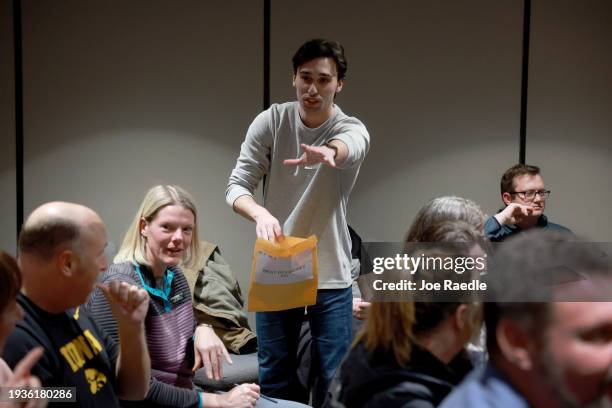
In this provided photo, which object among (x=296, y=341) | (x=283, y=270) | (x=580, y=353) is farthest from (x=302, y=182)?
(x=580, y=353)

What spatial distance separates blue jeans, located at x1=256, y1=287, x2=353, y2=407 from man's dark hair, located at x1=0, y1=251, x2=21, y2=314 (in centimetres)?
108

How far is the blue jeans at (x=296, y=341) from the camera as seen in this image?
1.99 m

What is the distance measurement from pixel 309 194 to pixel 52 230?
89 cm

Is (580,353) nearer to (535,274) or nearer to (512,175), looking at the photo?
(535,274)

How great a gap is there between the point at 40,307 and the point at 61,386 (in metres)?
0.16

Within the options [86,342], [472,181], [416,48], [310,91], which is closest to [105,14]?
[416,48]

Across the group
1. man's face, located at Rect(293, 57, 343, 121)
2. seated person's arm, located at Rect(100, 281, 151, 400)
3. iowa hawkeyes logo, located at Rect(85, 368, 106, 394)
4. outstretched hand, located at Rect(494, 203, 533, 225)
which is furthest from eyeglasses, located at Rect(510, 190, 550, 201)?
iowa hawkeyes logo, located at Rect(85, 368, 106, 394)

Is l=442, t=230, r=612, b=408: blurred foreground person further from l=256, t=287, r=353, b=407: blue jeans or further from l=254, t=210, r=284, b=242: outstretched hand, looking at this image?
l=256, t=287, r=353, b=407: blue jeans

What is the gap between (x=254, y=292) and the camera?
5.48 feet

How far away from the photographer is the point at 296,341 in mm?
2041

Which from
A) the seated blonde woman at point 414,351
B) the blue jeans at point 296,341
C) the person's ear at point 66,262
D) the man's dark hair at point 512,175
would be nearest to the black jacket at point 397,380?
the seated blonde woman at point 414,351

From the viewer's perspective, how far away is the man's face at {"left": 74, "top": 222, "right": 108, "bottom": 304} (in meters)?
1.25

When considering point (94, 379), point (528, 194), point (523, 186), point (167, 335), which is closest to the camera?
point (94, 379)

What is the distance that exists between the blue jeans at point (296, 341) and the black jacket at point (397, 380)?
87 centimetres
